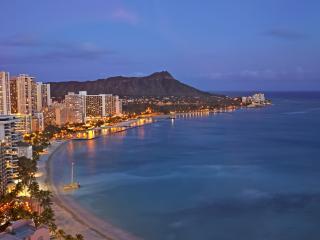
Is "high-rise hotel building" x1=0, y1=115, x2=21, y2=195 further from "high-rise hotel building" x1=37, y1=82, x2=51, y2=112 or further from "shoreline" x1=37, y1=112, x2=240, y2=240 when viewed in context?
"high-rise hotel building" x1=37, y1=82, x2=51, y2=112

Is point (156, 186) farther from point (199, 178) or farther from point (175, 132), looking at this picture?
point (175, 132)

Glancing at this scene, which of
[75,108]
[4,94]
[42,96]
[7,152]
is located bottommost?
[7,152]

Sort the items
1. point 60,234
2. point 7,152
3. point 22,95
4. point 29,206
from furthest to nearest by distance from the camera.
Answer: point 22,95
point 7,152
point 29,206
point 60,234

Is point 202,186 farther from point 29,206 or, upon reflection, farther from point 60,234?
point 60,234

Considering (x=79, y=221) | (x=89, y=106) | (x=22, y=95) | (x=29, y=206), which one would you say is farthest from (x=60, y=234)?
(x=89, y=106)

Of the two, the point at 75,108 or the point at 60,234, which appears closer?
the point at 60,234

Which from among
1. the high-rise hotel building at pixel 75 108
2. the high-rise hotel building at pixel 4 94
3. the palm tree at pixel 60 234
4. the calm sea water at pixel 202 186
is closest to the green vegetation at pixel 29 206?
the palm tree at pixel 60 234

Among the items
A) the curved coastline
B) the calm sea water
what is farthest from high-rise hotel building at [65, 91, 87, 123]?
the curved coastline
